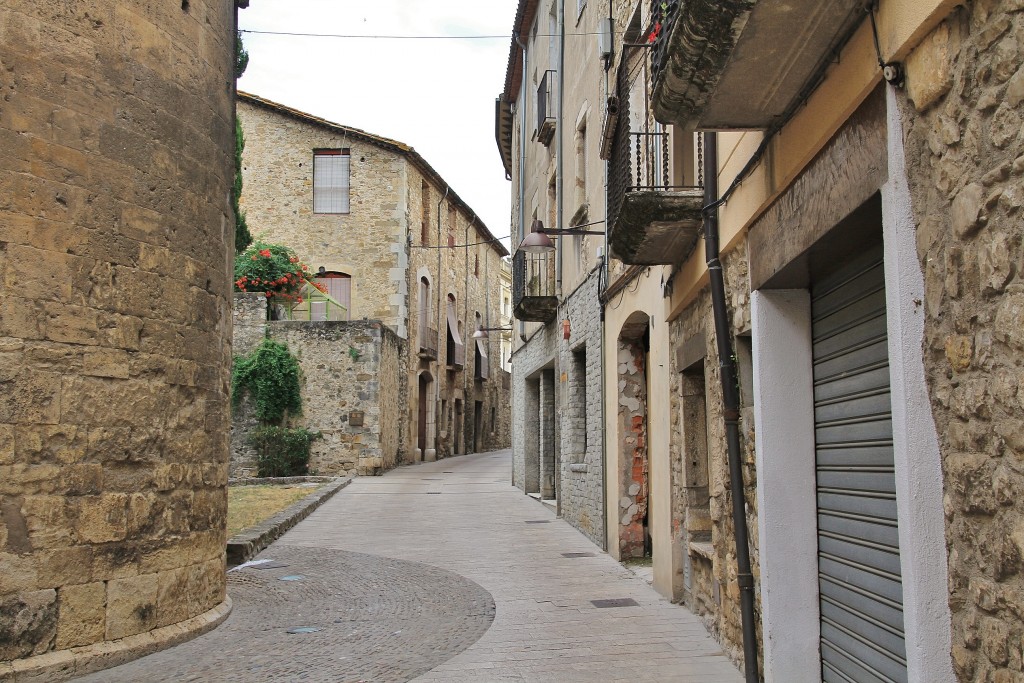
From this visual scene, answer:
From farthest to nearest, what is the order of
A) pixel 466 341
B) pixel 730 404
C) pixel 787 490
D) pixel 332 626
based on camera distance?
pixel 466 341, pixel 332 626, pixel 730 404, pixel 787 490

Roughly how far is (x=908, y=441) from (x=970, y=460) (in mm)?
279

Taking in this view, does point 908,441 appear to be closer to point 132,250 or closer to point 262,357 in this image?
point 132,250

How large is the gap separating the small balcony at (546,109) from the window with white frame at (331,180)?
10823 millimetres

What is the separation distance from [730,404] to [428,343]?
77.4 feet

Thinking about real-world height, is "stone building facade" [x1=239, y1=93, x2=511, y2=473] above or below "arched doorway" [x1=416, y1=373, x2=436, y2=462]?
above

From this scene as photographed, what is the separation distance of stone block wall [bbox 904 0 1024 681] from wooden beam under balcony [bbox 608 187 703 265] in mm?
3040

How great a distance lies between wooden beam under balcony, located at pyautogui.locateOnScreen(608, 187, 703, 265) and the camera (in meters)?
5.79

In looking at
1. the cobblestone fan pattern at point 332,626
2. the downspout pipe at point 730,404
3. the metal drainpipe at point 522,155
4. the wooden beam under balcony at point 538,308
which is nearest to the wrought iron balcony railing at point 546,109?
the metal drainpipe at point 522,155

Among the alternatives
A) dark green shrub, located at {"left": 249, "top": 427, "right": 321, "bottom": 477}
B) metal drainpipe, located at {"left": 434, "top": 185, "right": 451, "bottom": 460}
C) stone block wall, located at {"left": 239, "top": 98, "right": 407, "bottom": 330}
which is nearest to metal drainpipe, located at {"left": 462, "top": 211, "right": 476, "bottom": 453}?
metal drainpipe, located at {"left": 434, "top": 185, "right": 451, "bottom": 460}

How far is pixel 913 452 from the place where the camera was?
8.94 ft

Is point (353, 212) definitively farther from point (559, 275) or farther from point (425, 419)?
point (559, 275)

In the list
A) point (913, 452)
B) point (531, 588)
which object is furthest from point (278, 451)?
point (913, 452)

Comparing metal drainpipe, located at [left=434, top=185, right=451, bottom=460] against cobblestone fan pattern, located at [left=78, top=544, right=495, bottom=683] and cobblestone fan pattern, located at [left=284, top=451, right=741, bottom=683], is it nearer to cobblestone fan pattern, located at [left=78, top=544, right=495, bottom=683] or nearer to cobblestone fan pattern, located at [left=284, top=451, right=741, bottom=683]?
cobblestone fan pattern, located at [left=284, top=451, right=741, bottom=683]

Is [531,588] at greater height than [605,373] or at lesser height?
lesser
